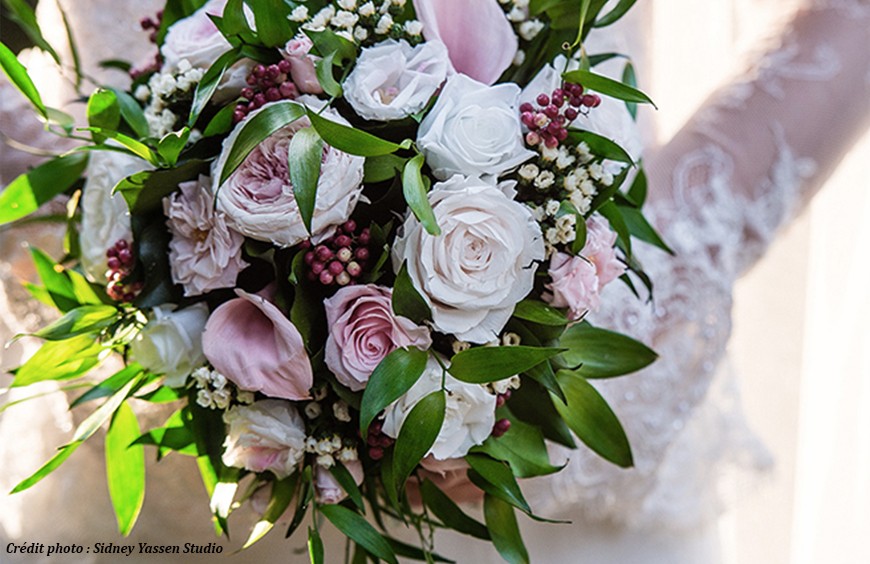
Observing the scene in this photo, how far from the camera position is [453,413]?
1.71 ft

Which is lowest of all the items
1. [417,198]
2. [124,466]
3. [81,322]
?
[124,466]

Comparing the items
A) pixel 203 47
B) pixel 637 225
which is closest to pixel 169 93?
pixel 203 47

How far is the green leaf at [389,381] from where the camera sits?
1.51 ft

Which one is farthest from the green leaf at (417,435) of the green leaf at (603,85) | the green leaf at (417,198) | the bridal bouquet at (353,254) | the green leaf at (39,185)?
the green leaf at (39,185)

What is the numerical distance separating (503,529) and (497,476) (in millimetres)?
55

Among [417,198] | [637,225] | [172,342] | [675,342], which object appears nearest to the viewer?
[417,198]

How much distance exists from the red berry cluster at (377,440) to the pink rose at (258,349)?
5 centimetres

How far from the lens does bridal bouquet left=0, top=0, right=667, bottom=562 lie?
482 millimetres

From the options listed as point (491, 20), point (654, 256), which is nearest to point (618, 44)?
point (654, 256)

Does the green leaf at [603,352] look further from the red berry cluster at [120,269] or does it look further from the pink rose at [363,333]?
the red berry cluster at [120,269]

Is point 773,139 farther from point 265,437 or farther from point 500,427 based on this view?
point 265,437

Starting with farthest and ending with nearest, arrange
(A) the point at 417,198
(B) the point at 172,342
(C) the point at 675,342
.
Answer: (C) the point at 675,342, (B) the point at 172,342, (A) the point at 417,198

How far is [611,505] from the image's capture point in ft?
2.78

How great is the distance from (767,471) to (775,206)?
0.91 feet
